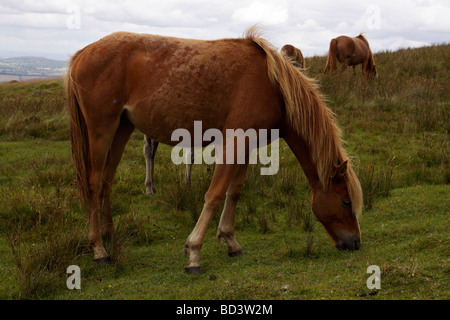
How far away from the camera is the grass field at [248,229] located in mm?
3559

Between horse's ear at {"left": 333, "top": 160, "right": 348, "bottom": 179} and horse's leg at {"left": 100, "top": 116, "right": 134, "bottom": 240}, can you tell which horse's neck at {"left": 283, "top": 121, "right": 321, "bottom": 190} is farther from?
horse's leg at {"left": 100, "top": 116, "right": 134, "bottom": 240}

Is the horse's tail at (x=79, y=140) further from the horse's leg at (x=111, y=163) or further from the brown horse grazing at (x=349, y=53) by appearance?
the brown horse grazing at (x=349, y=53)

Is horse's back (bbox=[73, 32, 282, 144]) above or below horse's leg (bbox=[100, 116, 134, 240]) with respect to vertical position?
above

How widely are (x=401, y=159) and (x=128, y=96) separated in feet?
16.6

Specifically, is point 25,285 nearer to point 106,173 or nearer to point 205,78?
point 106,173

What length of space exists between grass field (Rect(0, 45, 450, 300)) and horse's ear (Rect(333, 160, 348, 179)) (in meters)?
0.75

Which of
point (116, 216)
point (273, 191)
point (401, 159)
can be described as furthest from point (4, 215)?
point (401, 159)

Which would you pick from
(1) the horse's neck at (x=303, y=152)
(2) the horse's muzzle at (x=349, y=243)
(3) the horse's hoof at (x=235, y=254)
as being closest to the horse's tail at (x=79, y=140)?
(3) the horse's hoof at (x=235, y=254)

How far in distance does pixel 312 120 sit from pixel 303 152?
0.35m

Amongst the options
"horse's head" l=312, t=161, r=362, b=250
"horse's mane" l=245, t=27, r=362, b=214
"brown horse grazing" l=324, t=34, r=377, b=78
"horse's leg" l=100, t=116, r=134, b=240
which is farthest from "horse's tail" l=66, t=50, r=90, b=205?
"brown horse grazing" l=324, t=34, r=377, b=78

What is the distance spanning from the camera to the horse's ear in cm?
395

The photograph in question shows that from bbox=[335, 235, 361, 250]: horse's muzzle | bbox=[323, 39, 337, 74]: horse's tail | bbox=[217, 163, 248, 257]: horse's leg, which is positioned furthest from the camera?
bbox=[323, 39, 337, 74]: horse's tail

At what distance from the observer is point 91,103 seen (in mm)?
4117

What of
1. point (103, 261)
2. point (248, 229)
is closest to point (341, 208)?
point (248, 229)
